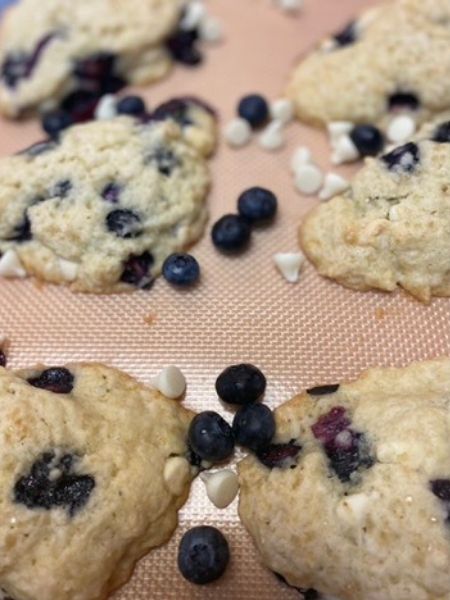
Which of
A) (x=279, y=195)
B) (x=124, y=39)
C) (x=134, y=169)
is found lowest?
(x=279, y=195)

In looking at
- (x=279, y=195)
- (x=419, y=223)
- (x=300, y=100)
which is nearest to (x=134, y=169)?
(x=279, y=195)

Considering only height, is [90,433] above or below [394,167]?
below

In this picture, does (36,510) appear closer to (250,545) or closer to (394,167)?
(250,545)

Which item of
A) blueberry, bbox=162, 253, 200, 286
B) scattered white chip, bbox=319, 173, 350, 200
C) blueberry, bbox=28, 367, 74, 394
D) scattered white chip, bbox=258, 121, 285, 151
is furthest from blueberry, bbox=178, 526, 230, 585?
scattered white chip, bbox=258, 121, 285, 151

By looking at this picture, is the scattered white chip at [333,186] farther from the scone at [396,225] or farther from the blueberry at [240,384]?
the blueberry at [240,384]

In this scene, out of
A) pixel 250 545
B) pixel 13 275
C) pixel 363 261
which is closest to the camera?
pixel 250 545

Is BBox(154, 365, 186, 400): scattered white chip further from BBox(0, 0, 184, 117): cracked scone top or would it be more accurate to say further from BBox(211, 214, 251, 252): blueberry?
BBox(0, 0, 184, 117): cracked scone top
